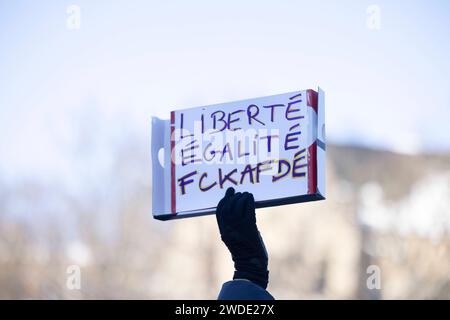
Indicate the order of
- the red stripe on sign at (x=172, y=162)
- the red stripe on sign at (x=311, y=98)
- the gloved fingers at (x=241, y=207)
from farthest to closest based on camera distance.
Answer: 1. the red stripe on sign at (x=172, y=162)
2. the red stripe on sign at (x=311, y=98)
3. the gloved fingers at (x=241, y=207)

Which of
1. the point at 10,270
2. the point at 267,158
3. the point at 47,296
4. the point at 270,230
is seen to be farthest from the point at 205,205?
the point at 270,230

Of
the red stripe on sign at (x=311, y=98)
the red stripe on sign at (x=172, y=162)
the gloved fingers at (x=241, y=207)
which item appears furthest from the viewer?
the red stripe on sign at (x=172, y=162)

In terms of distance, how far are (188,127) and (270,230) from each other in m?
9.45

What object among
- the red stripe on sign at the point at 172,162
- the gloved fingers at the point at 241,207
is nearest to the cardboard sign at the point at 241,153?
the red stripe on sign at the point at 172,162

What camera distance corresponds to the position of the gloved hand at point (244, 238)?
2.79m

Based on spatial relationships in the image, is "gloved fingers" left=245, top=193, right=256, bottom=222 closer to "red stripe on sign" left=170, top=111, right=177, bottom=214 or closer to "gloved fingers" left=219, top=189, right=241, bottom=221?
"gloved fingers" left=219, top=189, right=241, bottom=221

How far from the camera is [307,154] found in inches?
113

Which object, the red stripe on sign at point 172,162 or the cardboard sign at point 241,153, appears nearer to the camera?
the cardboard sign at point 241,153

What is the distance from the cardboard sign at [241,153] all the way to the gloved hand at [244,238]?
0.12 metres

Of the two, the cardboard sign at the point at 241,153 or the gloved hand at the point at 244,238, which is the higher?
the cardboard sign at the point at 241,153

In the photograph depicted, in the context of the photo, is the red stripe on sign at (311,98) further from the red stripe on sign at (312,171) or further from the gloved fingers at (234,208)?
the gloved fingers at (234,208)
